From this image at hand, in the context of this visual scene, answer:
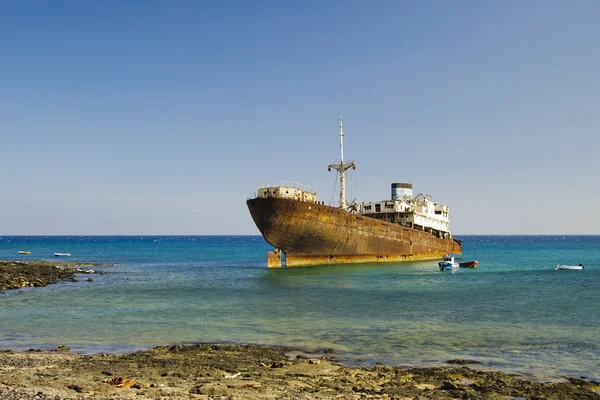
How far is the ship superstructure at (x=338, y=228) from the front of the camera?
139 ft

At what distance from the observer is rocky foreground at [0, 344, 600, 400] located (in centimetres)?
954

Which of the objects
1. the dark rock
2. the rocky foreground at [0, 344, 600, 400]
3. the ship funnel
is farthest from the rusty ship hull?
the dark rock

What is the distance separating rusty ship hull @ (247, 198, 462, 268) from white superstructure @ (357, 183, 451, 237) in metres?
4.96

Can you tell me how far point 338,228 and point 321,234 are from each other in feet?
6.04

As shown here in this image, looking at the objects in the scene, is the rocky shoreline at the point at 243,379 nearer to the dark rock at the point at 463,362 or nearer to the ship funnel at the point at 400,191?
the dark rock at the point at 463,362

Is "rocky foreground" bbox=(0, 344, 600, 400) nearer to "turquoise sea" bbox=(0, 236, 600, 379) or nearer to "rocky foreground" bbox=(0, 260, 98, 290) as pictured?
"turquoise sea" bbox=(0, 236, 600, 379)

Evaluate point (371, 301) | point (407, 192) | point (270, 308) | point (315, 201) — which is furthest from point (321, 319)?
point (407, 192)

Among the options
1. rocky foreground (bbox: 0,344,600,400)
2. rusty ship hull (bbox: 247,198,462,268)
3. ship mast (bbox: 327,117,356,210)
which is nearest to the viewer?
rocky foreground (bbox: 0,344,600,400)

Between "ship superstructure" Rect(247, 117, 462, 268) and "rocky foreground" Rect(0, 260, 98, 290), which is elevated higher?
"ship superstructure" Rect(247, 117, 462, 268)

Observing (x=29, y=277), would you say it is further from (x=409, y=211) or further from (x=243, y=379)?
(x=409, y=211)

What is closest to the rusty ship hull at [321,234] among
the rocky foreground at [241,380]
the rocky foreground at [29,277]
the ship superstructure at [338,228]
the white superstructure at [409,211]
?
the ship superstructure at [338,228]

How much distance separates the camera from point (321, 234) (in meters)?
44.2

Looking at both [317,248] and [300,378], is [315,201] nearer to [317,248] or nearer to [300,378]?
[317,248]

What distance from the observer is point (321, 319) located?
19984 millimetres
